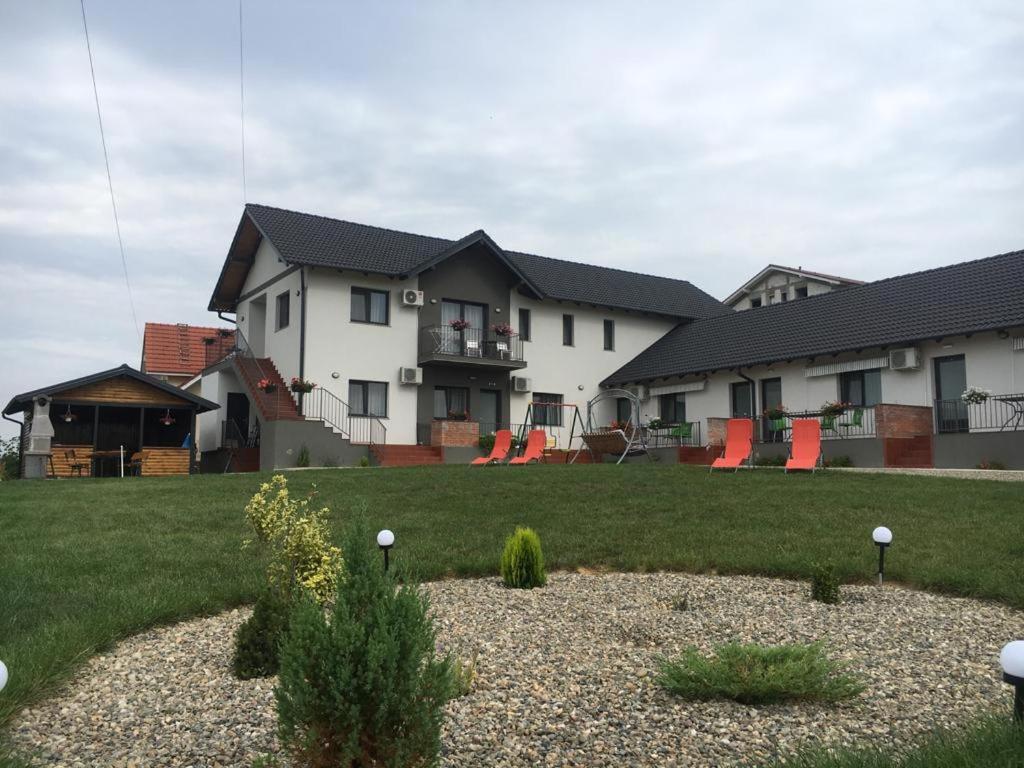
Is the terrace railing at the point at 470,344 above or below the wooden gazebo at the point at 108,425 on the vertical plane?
above

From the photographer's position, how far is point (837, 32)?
1185 cm

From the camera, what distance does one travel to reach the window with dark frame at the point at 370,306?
24.0 metres

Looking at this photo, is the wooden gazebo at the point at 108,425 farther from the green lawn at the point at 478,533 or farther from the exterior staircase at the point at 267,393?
the green lawn at the point at 478,533

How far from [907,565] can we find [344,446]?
16.2 meters

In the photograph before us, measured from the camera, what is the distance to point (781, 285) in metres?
38.5

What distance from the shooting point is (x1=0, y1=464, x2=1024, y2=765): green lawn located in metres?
6.03

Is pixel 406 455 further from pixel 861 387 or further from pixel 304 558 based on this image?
pixel 304 558

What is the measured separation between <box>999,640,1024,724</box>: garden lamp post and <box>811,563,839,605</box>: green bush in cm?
320

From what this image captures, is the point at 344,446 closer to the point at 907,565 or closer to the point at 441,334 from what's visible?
the point at 441,334

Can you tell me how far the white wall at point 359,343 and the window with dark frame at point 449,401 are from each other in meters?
0.98

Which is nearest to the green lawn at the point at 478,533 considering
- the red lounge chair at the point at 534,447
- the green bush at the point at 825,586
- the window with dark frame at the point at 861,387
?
the green bush at the point at 825,586

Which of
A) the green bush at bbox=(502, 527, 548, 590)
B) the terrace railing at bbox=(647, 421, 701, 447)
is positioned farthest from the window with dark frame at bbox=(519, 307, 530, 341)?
the green bush at bbox=(502, 527, 548, 590)

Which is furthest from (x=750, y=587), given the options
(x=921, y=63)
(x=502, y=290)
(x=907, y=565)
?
(x=502, y=290)

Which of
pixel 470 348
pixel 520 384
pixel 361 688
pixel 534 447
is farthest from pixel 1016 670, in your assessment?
pixel 520 384
